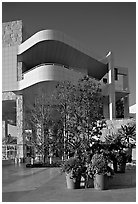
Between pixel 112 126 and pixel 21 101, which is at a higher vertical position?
pixel 21 101

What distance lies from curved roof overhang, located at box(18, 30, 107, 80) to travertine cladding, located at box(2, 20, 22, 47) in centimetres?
64

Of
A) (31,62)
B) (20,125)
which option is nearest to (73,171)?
(20,125)

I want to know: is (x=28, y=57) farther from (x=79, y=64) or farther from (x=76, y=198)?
(x=76, y=198)

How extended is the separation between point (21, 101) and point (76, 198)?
12248mm

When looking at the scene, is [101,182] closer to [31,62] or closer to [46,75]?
[46,75]

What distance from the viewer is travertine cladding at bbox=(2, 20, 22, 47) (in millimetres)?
16438

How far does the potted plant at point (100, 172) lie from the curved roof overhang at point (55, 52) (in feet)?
34.1

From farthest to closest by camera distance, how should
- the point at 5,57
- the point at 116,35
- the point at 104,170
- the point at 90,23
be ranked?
the point at 5,57, the point at 116,35, the point at 90,23, the point at 104,170

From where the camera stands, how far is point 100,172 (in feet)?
19.0

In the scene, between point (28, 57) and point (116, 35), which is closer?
point (116, 35)

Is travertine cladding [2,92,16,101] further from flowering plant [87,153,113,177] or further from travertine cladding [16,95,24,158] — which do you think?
flowering plant [87,153,113,177]

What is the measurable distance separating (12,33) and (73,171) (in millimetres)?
12478

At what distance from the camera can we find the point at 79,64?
1959cm

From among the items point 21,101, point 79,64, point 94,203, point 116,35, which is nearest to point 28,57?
point 21,101
